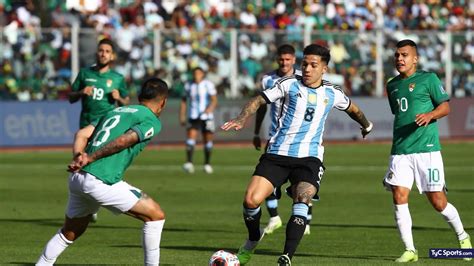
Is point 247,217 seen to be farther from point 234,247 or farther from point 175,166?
point 175,166

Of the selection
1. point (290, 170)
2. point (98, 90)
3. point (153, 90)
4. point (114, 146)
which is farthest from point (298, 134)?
point (98, 90)

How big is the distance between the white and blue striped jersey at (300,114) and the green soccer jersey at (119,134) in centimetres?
193

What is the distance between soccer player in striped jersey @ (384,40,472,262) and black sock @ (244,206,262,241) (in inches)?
63.1

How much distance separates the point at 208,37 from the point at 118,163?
2751 cm

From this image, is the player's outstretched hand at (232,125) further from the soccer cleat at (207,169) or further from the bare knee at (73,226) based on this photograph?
the soccer cleat at (207,169)

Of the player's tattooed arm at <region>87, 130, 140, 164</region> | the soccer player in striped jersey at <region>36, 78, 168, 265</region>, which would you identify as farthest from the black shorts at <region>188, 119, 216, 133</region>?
the player's tattooed arm at <region>87, 130, 140, 164</region>

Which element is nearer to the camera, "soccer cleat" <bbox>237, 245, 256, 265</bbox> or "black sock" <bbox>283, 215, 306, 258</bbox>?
"black sock" <bbox>283, 215, 306, 258</bbox>

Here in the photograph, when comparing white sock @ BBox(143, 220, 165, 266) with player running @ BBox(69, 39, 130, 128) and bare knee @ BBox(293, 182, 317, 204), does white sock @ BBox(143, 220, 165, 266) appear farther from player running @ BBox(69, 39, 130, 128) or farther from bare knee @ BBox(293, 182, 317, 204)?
player running @ BBox(69, 39, 130, 128)

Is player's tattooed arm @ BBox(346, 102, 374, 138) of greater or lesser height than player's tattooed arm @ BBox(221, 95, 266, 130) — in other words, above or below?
below

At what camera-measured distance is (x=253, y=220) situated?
1212 centimetres

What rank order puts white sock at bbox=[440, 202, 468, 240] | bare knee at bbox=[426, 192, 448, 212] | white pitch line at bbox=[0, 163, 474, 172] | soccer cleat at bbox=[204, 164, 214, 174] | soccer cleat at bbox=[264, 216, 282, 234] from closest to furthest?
1. bare knee at bbox=[426, 192, 448, 212]
2. white sock at bbox=[440, 202, 468, 240]
3. soccer cleat at bbox=[264, 216, 282, 234]
4. soccer cleat at bbox=[204, 164, 214, 174]
5. white pitch line at bbox=[0, 163, 474, 172]

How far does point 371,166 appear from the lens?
28.7 metres

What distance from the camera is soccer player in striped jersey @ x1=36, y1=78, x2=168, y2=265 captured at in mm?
10109

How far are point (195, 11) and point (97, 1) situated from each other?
368cm
